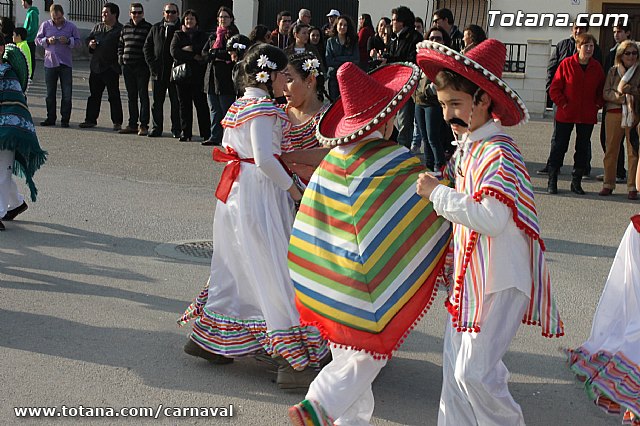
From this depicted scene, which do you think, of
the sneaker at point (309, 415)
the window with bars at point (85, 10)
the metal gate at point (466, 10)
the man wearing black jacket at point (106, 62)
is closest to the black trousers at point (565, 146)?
the man wearing black jacket at point (106, 62)

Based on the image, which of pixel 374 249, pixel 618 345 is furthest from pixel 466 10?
pixel 374 249

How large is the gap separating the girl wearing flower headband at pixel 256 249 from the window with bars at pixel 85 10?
33331mm

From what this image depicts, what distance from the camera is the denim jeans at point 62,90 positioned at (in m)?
16.1

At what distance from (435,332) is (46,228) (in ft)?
13.9

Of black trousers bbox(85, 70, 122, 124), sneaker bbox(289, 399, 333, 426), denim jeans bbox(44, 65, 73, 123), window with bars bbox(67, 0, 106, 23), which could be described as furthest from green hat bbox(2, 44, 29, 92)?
window with bars bbox(67, 0, 106, 23)

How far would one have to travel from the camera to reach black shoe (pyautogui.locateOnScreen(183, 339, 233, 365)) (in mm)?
5672

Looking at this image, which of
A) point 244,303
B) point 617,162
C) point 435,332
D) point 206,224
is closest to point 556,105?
point 617,162

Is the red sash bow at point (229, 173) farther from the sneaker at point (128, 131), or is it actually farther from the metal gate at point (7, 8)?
the metal gate at point (7, 8)

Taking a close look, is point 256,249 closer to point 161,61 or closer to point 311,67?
point 311,67

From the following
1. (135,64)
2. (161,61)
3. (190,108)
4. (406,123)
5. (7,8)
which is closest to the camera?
(406,123)

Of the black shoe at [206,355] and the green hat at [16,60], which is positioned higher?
the green hat at [16,60]

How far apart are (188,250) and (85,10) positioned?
31171 millimetres

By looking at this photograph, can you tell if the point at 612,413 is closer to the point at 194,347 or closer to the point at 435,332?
the point at 435,332

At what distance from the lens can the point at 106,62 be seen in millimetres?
15898
